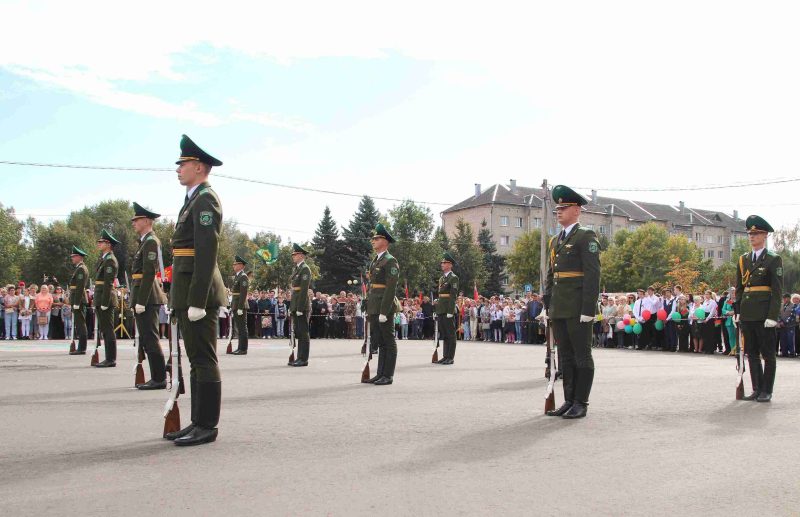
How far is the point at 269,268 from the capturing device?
73.4 meters

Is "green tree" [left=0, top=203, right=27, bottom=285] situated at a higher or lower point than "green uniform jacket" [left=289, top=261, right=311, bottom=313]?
higher

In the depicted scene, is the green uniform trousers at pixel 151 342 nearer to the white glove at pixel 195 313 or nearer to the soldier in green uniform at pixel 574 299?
the white glove at pixel 195 313

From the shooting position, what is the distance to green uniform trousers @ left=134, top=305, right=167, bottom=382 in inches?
431

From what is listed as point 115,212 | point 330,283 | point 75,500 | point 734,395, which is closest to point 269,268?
point 330,283

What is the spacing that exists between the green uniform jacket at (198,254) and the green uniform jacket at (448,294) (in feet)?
33.2

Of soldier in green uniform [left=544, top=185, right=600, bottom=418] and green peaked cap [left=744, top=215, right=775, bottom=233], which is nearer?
soldier in green uniform [left=544, top=185, right=600, bottom=418]

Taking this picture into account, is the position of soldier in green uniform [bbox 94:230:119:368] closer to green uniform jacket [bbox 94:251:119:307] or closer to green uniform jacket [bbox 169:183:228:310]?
green uniform jacket [bbox 94:251:119:307]

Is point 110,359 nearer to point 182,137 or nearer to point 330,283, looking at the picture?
point 182,137

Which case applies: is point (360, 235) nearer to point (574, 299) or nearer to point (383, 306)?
point (383, 306)

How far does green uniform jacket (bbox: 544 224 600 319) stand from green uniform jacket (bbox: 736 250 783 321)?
314cm

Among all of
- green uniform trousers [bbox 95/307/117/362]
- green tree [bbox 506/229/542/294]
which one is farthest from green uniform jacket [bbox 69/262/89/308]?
green tree [bbox 506/229/542/294]

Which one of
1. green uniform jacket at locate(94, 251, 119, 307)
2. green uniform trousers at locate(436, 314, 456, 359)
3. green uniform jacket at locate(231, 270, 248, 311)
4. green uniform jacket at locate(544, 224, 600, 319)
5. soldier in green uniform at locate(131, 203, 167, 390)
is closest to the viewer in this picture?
green uniform jacket at locate(544, 224, 600, 319)

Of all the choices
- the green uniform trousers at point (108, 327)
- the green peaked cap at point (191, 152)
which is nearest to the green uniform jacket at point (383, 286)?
the green uniform trousers at point (108, 327)

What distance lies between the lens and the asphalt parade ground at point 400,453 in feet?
15.6
